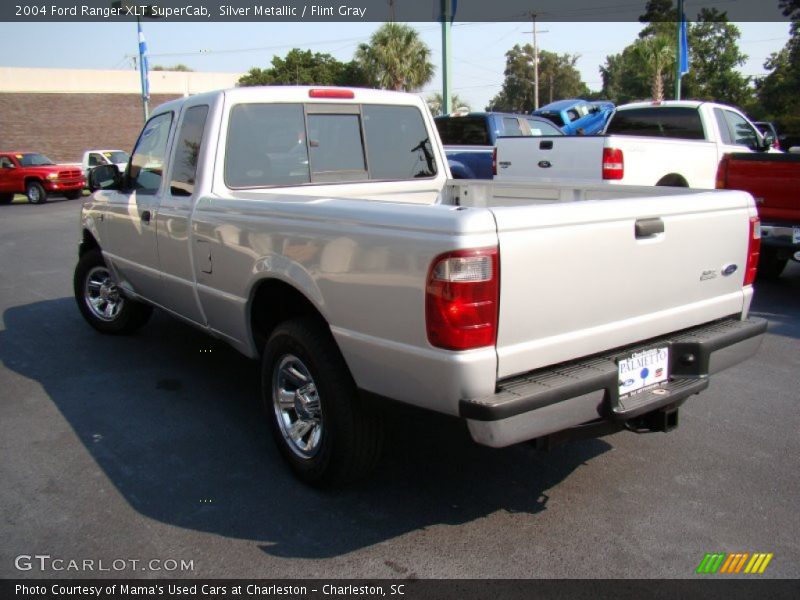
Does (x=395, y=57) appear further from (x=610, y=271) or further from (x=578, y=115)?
(x=610, y=271)

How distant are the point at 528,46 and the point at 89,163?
62.8 metres

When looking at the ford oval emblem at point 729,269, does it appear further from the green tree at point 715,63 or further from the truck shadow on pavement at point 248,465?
the green tree at point 715,63

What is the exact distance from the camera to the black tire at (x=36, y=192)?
23.1 m

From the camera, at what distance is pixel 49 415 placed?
4488mm

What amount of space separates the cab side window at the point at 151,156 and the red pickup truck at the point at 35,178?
65.4ft

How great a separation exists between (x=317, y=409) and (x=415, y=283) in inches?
42.7

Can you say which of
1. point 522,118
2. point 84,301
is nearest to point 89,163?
point 522,118

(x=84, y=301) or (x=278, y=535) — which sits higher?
(x=84, y=301)

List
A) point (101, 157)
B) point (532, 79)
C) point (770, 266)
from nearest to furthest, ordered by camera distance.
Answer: point (770, 266)
point (101, 157)
point (532, 79)

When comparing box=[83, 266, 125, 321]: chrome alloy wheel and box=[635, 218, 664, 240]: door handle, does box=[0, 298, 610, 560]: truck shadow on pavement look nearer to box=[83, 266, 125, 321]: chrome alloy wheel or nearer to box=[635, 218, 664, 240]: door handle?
box=[83, 266, 125, 321]: chrome alloy wheel

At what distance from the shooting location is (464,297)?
2.58m

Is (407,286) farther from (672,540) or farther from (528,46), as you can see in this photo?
(528,46)

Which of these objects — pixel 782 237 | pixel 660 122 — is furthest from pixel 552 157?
pixel 782 237

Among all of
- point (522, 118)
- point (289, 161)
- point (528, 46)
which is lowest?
point (289, 161)
